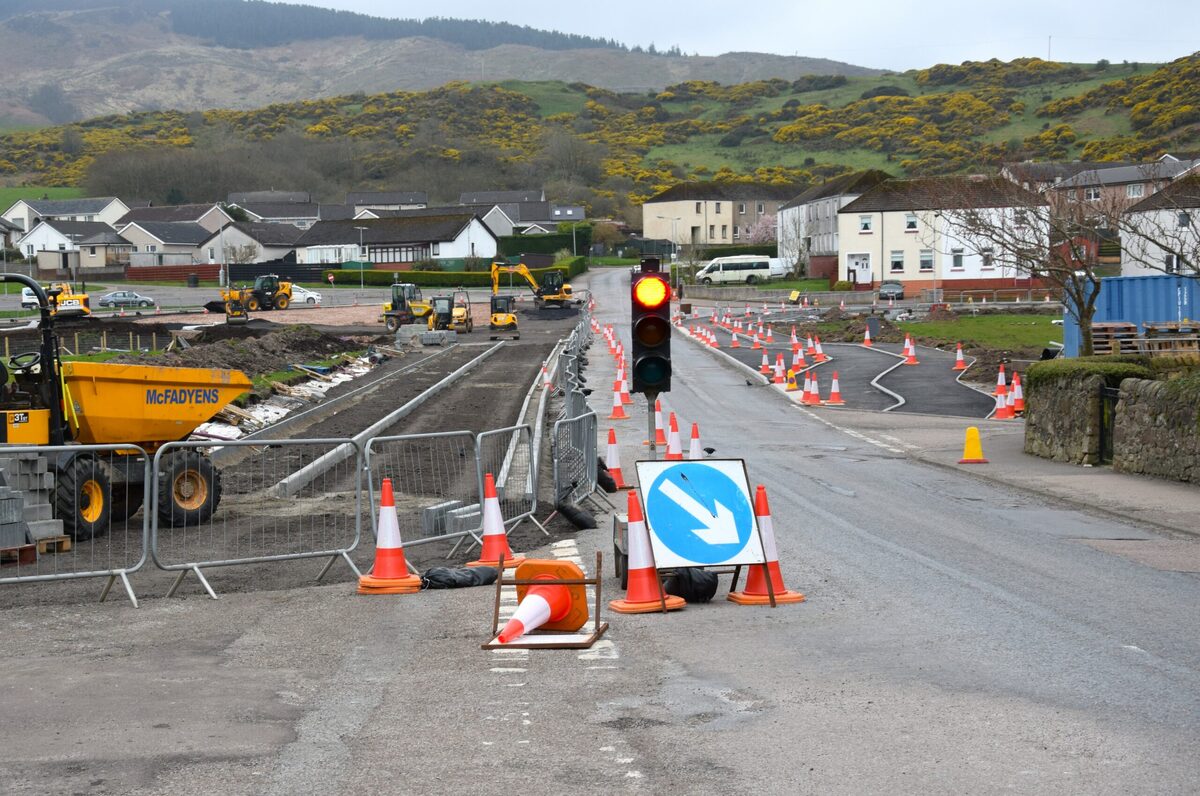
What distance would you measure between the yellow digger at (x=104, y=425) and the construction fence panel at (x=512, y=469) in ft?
10.5

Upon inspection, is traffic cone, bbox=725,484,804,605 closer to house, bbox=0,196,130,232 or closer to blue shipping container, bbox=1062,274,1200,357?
blue shipping container, bbox=1062,274,1200,357

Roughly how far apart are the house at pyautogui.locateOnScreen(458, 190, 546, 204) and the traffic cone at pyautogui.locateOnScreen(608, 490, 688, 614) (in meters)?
148

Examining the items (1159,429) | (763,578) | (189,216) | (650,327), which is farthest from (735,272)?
(763,578)

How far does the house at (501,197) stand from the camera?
521 feet

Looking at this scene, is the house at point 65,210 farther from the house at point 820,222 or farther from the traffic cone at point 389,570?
the traffic cone at point 389,570

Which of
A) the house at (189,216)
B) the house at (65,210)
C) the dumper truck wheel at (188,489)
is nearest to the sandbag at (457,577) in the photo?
the dumper truck wheel at (188,489)

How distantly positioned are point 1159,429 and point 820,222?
89883 millimetres

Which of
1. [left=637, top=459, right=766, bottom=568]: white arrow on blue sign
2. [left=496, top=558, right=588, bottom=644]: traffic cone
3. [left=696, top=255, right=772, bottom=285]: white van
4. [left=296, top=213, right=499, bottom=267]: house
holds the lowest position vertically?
[left=496, top=558, right=588, bottom=644]: traffic cone

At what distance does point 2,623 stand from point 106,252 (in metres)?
123

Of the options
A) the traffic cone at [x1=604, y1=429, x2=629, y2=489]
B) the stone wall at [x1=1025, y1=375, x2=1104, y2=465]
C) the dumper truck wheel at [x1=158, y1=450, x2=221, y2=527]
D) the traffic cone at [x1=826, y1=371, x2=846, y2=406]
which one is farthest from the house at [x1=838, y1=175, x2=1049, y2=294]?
the dumper truck wheel at [x1=158, y1=450, x2=221, y2=527]

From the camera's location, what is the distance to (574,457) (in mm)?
16891

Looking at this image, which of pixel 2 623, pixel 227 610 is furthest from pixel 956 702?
pixel 2 623

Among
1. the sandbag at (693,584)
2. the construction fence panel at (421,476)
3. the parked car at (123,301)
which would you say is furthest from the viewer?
the parked car at (123,301)

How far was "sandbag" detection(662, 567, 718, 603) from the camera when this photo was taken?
10.7 m
